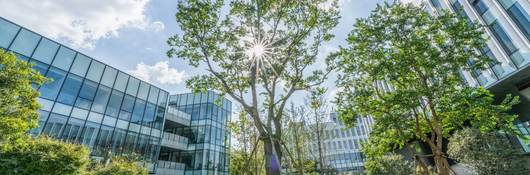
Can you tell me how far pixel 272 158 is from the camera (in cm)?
536

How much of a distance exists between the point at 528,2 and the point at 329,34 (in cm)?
1378

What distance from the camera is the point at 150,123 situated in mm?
24328

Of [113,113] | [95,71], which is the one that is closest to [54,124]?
[113,113]

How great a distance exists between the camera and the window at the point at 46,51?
53.6 ft

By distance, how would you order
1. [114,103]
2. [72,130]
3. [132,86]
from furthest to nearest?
[132,86]
[114,103]
[72,130]

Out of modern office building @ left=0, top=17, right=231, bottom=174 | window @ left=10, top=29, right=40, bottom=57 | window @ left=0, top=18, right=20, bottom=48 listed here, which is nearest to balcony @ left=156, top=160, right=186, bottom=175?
modern office building @ left=0, top=17, right=231, bottom=174

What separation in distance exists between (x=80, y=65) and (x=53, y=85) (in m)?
2.55

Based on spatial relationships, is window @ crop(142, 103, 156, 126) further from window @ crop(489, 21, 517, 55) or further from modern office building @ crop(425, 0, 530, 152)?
window @ crop(489, 21, 517, 55)

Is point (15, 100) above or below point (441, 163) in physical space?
above

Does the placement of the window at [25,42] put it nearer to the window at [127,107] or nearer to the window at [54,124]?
the window at [54,124]

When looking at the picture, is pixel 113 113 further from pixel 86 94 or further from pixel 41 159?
pixel 41 159

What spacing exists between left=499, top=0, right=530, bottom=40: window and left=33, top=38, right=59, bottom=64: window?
98.4 ft

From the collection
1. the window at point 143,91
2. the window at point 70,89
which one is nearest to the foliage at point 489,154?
→ the window at point 143,91

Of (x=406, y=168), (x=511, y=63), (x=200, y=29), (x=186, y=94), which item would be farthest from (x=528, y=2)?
(x=186, y=94)
